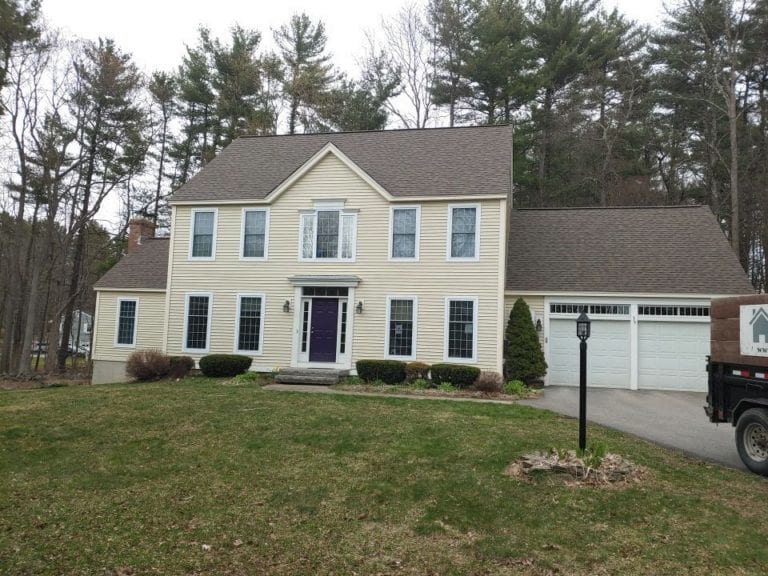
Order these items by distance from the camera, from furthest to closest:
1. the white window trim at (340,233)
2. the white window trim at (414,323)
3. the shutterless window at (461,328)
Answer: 1. the white window trim at (340,233)
2. the white window trim at (414,323)
3. the shutterless window at (461,328)

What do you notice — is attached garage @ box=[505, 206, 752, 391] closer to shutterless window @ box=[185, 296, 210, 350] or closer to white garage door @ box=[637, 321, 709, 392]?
white garage door @ box=[637, 321, 709, 392]

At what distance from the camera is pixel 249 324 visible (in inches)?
671

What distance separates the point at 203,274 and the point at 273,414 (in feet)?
28.5

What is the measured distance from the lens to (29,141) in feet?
74.8

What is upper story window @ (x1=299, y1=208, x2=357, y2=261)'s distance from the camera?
A: 1662cm

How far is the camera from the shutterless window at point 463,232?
15.7 metres

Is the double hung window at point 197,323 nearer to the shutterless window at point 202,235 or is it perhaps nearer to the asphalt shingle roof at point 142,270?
the shutterless window at point 202,235

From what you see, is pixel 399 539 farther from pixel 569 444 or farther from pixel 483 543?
pixel 569 444

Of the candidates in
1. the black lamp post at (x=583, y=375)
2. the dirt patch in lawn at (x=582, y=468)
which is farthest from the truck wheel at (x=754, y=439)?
the black lamp post at (x=583, y=375)

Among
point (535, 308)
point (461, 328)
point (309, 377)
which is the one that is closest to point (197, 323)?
point (309, 377)

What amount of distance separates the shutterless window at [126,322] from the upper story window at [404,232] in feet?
32.6

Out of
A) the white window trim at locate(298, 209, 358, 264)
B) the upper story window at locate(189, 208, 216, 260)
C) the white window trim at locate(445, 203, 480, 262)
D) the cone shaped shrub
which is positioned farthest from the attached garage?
the upper story window at locate(189, 208, 216, 260)

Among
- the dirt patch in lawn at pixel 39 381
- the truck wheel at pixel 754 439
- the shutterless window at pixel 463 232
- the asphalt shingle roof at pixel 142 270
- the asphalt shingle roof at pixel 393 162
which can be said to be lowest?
the dirt patch in lawn at pixel 39 381

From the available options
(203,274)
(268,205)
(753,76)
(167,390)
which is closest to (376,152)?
(268,205)
